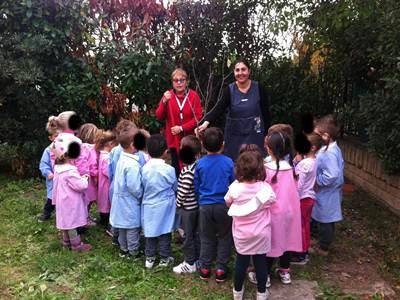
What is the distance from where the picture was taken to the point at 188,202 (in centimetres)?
401

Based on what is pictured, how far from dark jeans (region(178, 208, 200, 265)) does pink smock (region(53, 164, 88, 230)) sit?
103 centimetres

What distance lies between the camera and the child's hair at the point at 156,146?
13.1 ft

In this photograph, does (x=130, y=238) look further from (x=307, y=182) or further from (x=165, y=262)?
(x=307, y=182)

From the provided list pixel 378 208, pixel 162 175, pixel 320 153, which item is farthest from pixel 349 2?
pixel 162 175

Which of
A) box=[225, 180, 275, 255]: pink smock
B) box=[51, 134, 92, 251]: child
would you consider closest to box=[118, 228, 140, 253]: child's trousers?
box=[51, 134, 92, 251]: child

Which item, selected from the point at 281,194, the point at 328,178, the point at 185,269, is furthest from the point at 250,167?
the point at 185,269

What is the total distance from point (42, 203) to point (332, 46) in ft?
16.0

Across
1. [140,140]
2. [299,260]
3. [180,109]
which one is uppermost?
[180,109]

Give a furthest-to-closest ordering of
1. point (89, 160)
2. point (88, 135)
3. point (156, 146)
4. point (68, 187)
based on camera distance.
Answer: point (88, 135) → point (89, 160) → point (68, 187) → point (156, 146)

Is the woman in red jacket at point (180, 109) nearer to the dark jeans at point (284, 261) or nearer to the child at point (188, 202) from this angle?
the child at point (188, 202)

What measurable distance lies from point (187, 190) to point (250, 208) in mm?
778

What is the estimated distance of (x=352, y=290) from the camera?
3.88m

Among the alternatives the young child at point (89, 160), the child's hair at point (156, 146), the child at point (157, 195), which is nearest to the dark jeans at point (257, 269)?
the child at point (157, 195)

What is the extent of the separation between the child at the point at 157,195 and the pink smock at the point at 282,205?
3.12ft
